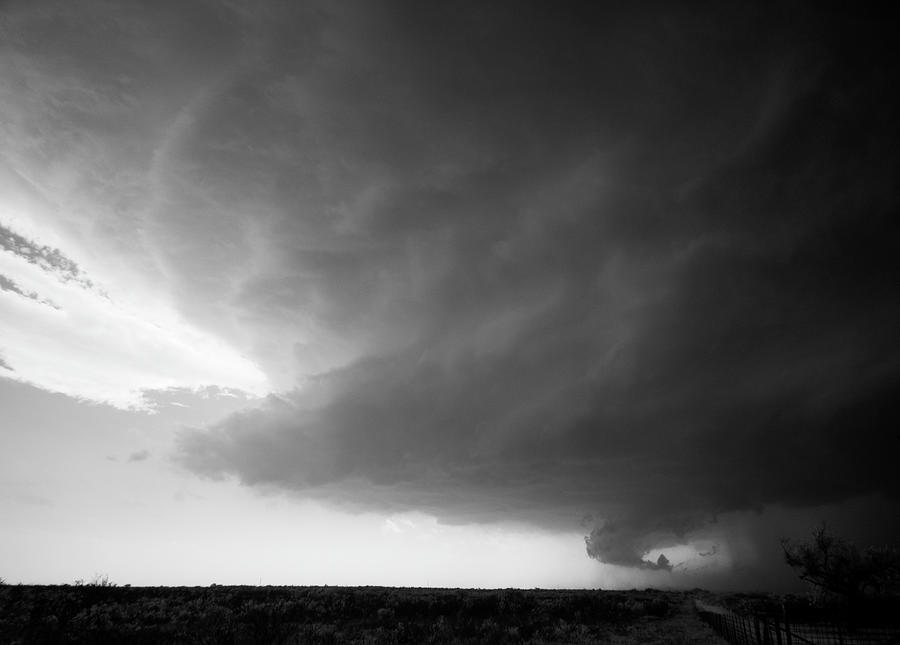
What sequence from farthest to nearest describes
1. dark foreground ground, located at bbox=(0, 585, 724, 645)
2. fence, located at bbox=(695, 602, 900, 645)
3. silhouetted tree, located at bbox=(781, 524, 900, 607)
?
1. silhouetted tree, located at bbox=(781, 524, 900, 607)
2. dark foreground ground, located at bbox=(0, 585, 724, 645)
3. fence, located at bbox=(695, 602, 900, 645)

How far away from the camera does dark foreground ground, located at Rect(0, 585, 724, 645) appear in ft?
78.6

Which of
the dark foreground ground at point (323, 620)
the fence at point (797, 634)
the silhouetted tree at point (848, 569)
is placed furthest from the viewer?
the silhouetted tree at point (848, 569)

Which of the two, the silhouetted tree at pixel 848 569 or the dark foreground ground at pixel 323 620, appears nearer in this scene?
the dark foreground ground at pixel 323 620

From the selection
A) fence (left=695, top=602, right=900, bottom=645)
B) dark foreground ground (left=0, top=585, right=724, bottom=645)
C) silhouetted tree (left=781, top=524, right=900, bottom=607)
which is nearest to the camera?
fence (left=695, top=602, right=900, bottom=645)

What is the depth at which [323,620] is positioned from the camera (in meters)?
34.6

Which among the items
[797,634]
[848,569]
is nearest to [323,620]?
[797,634]

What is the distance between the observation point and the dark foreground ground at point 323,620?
2397 cm

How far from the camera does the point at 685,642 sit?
26.1 meters

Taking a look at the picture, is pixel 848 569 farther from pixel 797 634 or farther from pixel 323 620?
pixel 323 620

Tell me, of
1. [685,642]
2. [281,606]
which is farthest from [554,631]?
[281,606]

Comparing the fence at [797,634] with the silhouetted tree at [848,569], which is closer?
the fence at [797,634]

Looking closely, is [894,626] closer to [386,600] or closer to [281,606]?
[386,600]

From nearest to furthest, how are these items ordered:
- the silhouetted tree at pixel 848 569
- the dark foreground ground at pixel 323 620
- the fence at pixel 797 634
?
the fence at pixel 797 634
the dark foreground ground at pixel 323 620
the silhouetted tree at pixel 848 569

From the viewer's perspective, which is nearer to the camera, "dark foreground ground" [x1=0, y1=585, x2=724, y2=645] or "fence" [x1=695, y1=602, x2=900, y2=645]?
"fence" [x1=695, y1=602, x2=900, y2=645]
